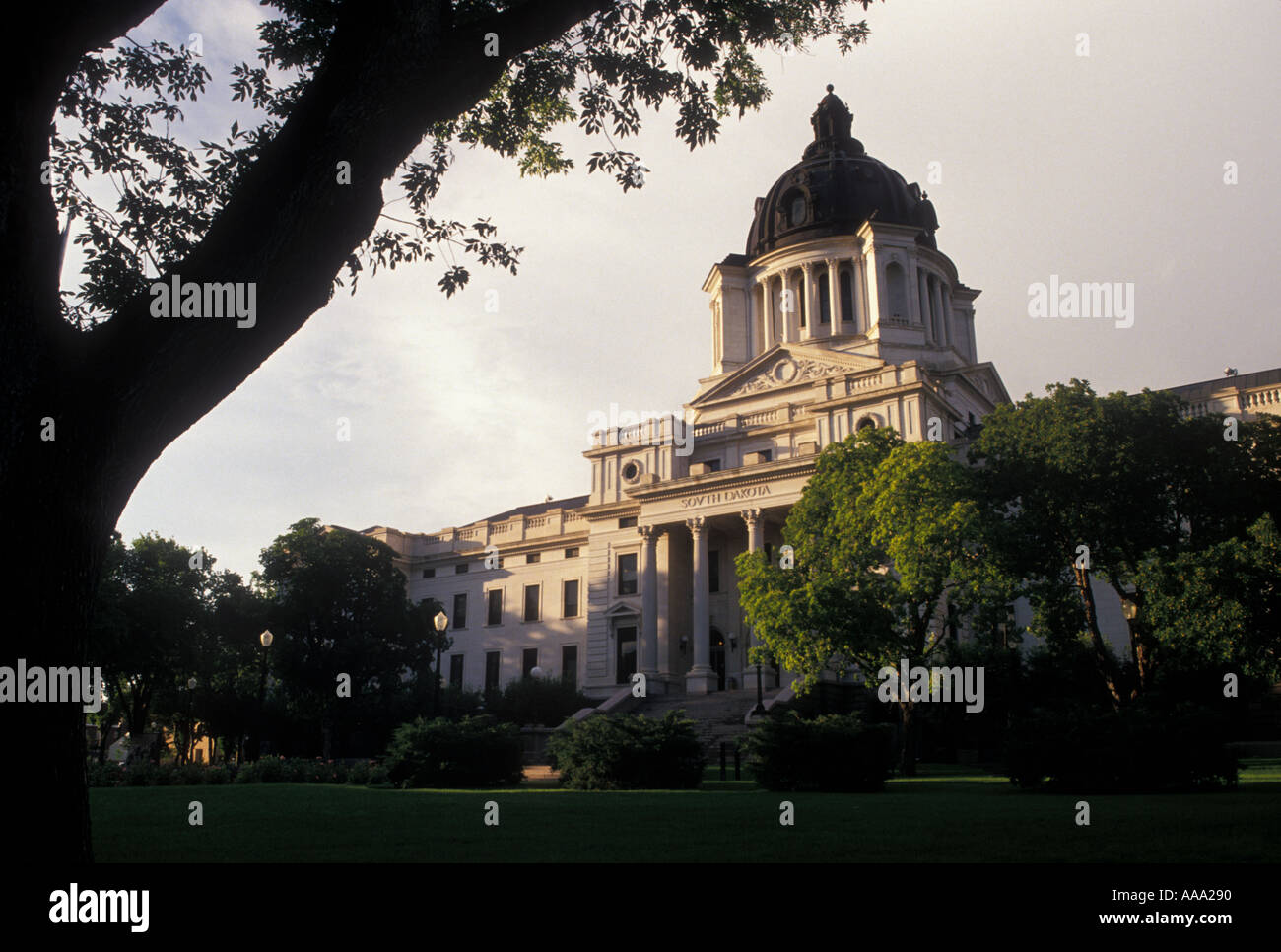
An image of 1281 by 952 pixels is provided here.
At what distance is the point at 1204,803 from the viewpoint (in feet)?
44.7

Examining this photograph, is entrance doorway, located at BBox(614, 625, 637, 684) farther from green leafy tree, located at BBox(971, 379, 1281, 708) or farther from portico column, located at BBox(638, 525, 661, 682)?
green leafy tree, located at BBox(971, 379, 1281, 708)

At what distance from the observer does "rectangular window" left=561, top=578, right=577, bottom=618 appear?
59156mm

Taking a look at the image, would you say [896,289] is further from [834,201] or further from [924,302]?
[834,201]

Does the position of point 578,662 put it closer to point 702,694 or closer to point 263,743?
point 702,694

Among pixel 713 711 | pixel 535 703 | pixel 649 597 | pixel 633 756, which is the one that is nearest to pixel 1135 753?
pixel 633 756

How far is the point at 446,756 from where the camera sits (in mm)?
21641

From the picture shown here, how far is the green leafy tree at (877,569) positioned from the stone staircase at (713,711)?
17.5ft

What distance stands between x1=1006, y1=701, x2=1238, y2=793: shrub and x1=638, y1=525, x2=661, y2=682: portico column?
33.0 metres

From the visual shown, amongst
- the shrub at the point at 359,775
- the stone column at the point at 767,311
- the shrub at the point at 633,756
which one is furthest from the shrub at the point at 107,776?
the stone column at the point at 767,311

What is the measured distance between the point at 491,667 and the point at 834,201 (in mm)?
36994

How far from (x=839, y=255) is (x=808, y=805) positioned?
5109 centimetres

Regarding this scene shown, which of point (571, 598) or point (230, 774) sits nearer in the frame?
point (230, 774)

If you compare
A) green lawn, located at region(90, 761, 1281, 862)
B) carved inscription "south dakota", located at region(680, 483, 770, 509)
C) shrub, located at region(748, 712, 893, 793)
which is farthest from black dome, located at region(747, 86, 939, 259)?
green lawn, located at region(90, 761, 1281, 862)
